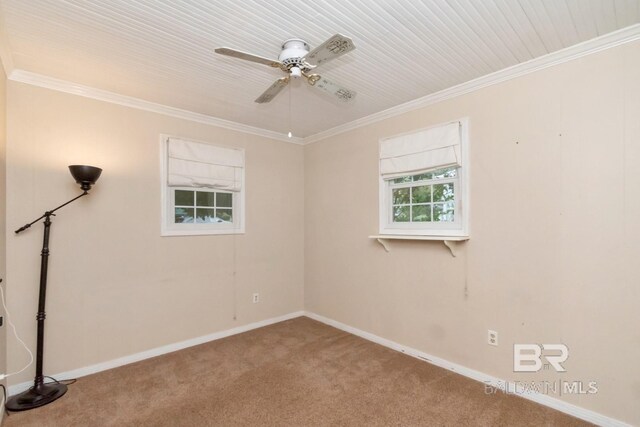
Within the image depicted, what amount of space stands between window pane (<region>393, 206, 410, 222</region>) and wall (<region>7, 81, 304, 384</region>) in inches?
67.2

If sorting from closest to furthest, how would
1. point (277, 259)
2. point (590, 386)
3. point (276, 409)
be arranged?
point (590, 386)
point (276, 409)
point (277, 259)

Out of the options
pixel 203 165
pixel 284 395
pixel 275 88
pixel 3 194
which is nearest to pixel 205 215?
pixel 203 165

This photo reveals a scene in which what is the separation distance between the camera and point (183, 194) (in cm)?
336

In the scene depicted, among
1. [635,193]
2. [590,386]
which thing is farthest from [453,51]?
[590,386]

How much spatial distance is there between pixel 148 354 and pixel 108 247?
1.11m

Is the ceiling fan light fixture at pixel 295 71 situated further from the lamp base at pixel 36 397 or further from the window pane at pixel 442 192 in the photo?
the lamp base at pixel 36 397

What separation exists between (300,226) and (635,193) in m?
3.30

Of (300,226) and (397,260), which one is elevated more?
(300,226)

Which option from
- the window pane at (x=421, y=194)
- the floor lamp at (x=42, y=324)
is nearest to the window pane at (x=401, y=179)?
the window pane at (x=421, y=194)

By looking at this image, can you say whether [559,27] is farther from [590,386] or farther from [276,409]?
[276,409]

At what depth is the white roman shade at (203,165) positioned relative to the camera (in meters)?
3.19

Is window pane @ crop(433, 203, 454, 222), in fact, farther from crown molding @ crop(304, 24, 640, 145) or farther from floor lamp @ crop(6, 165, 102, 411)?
floor lamp @ crop(6, 165, 102, 411)

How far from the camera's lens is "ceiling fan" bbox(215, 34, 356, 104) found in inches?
62.1

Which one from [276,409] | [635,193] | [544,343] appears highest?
[635,193]
